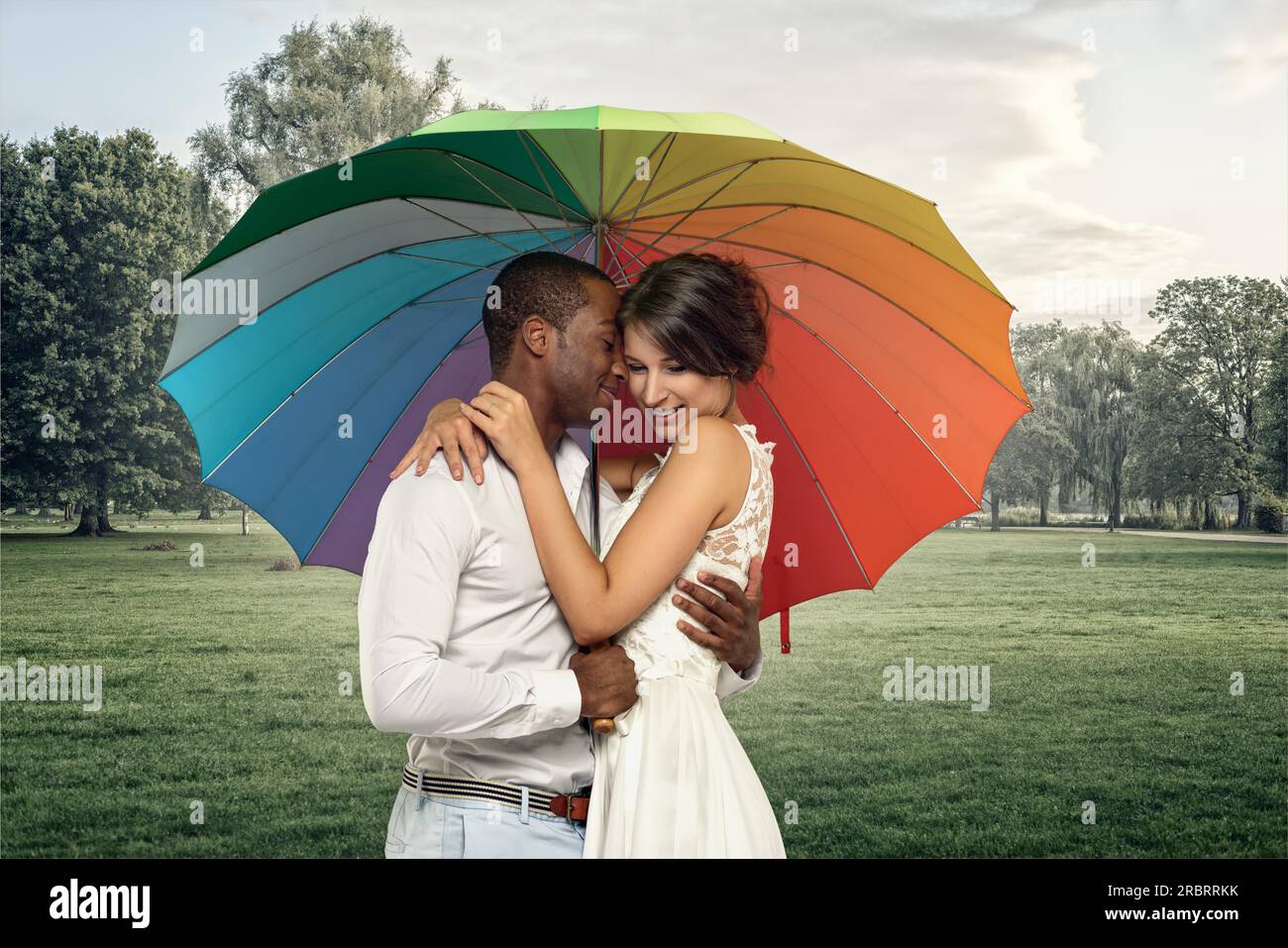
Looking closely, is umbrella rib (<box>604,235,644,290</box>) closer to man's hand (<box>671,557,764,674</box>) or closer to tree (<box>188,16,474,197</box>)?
man's hand (<box>671,557,764,674</box>)

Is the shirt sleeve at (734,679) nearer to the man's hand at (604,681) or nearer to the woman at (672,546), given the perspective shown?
the woman at (672,546)

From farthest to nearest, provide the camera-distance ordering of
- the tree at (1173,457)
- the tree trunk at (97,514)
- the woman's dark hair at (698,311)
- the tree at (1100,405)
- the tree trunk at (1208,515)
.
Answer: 1. the tree at (1100,405)
2. the tree trunk at (1208,515)
3. the tree at (1173,457)
4. the tree trunk at (97,514)
5. the woman's dark hair at (698,311)

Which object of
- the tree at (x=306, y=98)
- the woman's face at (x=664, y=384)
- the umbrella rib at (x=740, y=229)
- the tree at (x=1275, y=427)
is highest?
the tree at (x=306, y=98)

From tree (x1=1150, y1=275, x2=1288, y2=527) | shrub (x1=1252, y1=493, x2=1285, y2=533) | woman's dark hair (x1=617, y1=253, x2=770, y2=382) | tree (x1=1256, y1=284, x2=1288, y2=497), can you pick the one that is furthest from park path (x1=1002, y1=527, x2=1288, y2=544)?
woman's dark hair (x1=617, y1=253, x2=770, y2=382)

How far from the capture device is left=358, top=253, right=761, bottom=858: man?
237 centimetres

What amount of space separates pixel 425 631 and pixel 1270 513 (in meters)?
38.8

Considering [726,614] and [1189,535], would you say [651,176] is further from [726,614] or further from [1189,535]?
[1189,535]

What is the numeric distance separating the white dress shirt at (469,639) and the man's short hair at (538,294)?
1.32 feet

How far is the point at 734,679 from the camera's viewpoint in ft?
10.5

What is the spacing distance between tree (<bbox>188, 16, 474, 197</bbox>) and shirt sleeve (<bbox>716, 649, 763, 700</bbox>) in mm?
28814

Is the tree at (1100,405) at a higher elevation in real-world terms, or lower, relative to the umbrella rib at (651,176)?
higher

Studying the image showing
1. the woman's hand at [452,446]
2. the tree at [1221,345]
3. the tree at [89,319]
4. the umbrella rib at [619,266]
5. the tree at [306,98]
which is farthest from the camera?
the tree at [1221,345]

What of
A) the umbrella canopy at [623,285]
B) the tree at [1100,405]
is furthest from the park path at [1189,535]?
the umbrella canopy at [623,285]

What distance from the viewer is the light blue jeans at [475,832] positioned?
2.60m
